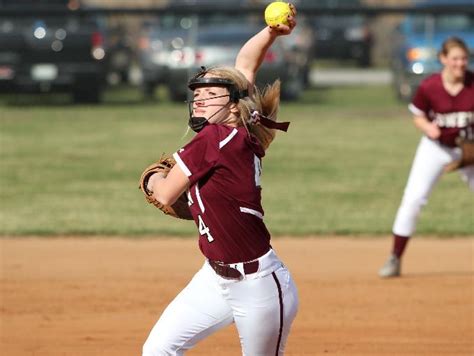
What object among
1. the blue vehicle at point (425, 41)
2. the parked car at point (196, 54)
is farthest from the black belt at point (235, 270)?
the blue vehicle at point (425, 41)

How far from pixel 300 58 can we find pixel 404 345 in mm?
19079

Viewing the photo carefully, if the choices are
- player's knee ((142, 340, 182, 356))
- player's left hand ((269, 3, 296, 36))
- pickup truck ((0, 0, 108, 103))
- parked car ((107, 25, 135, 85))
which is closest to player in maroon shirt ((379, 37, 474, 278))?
player's left hand ((269, 3, 296, 36))

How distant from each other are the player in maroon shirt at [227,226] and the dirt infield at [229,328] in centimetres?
192

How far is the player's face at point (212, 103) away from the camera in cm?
452

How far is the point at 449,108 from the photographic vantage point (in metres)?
8.45

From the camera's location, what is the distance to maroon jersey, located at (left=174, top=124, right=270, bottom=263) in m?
4.39

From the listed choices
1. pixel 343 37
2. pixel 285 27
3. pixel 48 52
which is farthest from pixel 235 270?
pixel 343 37

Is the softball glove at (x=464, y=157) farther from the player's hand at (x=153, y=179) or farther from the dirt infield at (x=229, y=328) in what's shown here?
the player's hand at (x=153, y=179)

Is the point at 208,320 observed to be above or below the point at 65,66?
above

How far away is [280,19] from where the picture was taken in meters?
4.91

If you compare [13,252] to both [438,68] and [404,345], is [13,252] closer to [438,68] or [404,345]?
[404,345]

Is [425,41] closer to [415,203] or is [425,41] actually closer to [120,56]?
[120,56]

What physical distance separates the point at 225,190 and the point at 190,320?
57 cm

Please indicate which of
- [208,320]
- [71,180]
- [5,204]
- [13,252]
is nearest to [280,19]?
[208,320]
